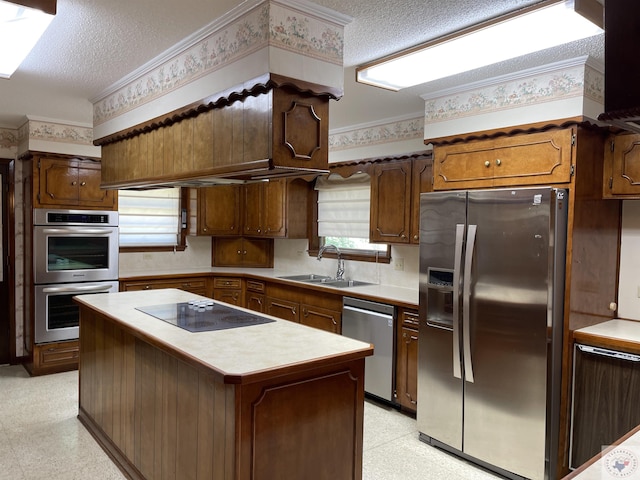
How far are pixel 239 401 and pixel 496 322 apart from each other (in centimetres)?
172

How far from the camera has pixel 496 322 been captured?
9.49 ft

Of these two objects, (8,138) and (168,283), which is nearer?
(8,138)

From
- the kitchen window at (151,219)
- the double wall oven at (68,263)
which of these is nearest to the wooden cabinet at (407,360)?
the double wall oven at (68,263)

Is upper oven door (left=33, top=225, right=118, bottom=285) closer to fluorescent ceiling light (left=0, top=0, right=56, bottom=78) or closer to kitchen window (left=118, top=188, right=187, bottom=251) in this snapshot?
kitchen window (left=118, top=188, right=187, bottom=251)

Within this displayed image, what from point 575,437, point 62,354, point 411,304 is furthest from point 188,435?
point 62,354

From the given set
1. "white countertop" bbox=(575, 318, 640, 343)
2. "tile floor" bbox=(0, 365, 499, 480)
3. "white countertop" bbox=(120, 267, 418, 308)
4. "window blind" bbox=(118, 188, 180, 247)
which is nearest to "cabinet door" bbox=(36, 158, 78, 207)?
"window blind" bbox=(118, 188, 180, 247)

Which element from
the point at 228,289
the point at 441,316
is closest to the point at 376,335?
the point at 441,316

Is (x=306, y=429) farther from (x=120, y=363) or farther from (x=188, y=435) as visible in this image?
(x=120, y=363)

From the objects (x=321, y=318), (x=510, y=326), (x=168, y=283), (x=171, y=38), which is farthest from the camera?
(x=168, y=283)

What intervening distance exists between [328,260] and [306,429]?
337 centimetres

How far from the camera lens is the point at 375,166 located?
4.46m

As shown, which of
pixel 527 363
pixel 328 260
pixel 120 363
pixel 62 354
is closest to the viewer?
pixel 527 363

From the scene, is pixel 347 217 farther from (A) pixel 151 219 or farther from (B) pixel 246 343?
(B) pixel 246 343

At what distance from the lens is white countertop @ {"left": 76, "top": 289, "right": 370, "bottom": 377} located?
2047 mm
